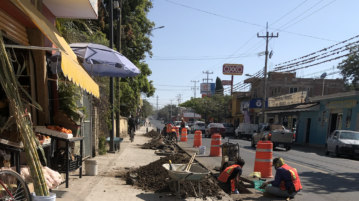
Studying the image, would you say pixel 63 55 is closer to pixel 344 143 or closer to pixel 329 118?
pixel 344 143

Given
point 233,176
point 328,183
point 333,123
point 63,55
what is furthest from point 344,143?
point 63,55

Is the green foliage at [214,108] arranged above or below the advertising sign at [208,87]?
below

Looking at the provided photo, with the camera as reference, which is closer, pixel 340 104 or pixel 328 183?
pixel 328 183

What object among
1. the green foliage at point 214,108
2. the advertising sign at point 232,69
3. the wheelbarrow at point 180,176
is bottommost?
the wheelbarrow at point 180,176

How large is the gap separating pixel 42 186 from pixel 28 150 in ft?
1.91

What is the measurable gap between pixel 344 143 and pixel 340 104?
1057 cm

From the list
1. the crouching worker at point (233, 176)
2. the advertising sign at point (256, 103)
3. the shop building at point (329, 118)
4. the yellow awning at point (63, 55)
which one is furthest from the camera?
the advertising sign at point (256, 103)

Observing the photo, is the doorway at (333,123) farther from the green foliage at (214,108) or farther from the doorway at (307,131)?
the green foliage at (214,108)

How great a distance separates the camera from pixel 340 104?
26.9 metres

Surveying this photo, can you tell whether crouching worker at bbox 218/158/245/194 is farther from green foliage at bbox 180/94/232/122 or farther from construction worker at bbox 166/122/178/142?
green foliage at bbox 180/94/232/122

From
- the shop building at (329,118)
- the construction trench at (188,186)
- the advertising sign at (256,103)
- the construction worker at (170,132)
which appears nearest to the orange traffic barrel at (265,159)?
the construction trench at (188,186)

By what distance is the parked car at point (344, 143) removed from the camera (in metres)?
17.3

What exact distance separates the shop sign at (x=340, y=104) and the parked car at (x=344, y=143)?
23.8ft

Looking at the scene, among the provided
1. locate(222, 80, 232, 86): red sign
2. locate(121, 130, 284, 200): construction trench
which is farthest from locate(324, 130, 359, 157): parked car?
locate(222, 80, 232, 86): red sign
